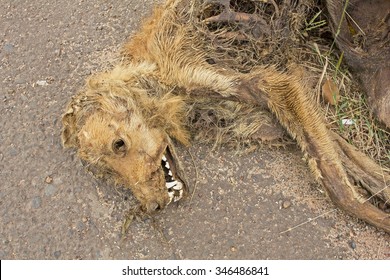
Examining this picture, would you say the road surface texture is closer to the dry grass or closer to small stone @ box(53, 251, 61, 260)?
small stone @ box(53, 251, 61, 260)

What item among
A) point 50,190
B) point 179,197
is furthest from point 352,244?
point 50,190

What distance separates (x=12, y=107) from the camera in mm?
4316

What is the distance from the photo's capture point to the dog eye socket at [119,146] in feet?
11.1

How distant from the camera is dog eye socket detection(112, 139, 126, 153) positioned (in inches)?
134

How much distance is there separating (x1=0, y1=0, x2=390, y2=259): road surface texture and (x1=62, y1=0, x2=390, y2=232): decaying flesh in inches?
8.9

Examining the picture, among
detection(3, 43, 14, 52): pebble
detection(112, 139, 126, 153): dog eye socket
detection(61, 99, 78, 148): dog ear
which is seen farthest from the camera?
detection(3, 43, 14, 52): pebble

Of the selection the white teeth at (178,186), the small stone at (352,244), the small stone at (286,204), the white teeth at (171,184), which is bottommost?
the small stone at (352,244)

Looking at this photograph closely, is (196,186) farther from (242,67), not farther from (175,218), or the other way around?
(242,67)

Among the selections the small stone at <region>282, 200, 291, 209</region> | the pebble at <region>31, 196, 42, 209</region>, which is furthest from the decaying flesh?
the pebble at <region>31, 196, 42, 209</region>

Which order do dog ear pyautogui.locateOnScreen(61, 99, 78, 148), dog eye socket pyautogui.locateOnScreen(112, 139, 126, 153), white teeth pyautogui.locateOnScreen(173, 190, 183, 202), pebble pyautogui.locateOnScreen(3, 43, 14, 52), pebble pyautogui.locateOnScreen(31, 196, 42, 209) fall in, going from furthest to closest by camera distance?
pebble pyautogui.locateOnScreen(3, 43, 14, 52) < pebble pyautogui.locateOnScreen(31, 196, 42, 209) < white teeth pyautogui.locateOnScreen(173, 190, 183, 202) < dog ear pyautogui.locateOnScreen(61, 99, 78, 148) < dog eye socket pyautogui.locateOnScreen(112, 139, 126, 153)

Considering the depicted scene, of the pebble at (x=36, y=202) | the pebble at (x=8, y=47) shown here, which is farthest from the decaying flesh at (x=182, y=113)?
the pebble at (x=8, y=47)

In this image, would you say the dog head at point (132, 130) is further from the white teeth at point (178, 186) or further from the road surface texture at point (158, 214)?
the road surface texture at point (158, 214)

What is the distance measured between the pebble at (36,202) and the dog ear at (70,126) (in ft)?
1.97

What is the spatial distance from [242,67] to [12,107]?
2.09 metres
